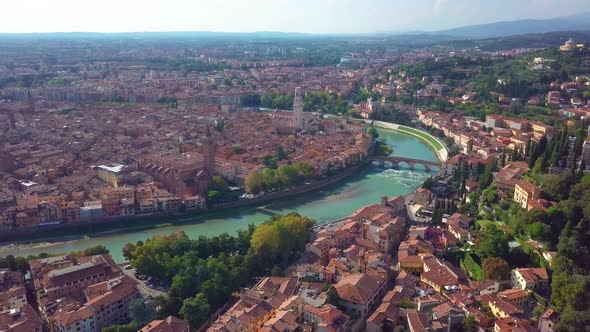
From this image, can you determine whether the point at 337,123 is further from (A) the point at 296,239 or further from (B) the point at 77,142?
(A) the point at 296,239

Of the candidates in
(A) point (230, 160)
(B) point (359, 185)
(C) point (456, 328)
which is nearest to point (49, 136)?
(A) point (230, 160)

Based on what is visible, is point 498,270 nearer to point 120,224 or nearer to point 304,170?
point 304,170

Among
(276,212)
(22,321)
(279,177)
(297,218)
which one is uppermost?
(297,218)

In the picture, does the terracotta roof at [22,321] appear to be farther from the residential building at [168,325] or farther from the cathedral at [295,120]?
the cathedral at [295,120]

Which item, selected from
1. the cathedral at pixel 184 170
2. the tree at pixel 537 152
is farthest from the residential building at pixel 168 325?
the tree at pixel 537 152

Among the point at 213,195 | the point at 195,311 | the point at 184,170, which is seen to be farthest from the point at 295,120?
the point at 195,311
